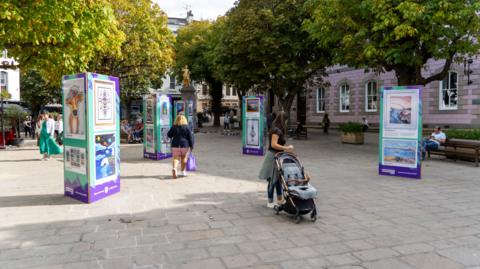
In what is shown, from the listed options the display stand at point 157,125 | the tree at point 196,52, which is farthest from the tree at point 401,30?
the tree at point 196,52

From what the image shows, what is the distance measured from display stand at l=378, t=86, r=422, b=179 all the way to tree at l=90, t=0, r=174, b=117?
13.4 meters

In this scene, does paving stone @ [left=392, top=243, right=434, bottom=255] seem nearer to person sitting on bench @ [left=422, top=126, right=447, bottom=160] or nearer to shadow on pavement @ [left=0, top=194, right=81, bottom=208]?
shadow on pavement @ [left=0, top=194, right=81, bottom=208]

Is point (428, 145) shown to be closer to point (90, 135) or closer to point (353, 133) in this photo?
point (353, 133)

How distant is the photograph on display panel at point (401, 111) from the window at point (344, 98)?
791 inches

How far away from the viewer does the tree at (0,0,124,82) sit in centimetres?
888

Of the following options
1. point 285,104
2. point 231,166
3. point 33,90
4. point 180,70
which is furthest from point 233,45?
point 33,90

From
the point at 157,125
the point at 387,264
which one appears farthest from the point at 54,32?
the point at 387,264

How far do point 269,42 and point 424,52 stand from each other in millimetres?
8128

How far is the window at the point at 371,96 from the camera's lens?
27.1m

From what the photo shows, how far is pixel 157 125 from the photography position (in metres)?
13.6

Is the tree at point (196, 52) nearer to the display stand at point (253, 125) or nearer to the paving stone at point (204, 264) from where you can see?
the display stand at point (253, 125)

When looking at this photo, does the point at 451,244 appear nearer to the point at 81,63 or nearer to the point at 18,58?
the point at 81,63

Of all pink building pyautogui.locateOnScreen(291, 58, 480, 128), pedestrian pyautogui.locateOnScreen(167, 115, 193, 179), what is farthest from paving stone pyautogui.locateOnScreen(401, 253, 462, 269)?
pink building pyautogui.locateOnScreen(291, 58, 480, 128)

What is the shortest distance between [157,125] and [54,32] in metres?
5.09
